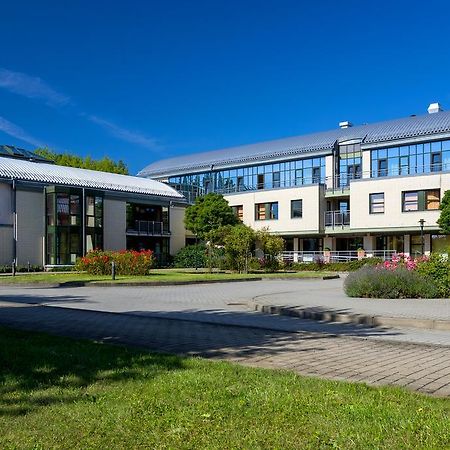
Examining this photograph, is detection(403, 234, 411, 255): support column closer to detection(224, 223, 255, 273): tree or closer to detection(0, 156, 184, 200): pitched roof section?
detection(224, 223, 255, 273): tree

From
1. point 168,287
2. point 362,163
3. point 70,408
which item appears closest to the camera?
point 70,408

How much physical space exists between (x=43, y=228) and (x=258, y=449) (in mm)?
38567

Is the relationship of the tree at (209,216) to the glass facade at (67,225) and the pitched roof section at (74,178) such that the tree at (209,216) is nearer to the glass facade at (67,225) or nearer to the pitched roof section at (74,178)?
the pitched roof section at (74,178)

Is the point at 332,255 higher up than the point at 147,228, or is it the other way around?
the point at 147,228

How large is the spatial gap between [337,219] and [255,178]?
436 inches

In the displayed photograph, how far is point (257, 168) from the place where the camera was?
186 feet

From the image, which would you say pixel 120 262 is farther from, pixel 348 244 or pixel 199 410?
pixel 348 244

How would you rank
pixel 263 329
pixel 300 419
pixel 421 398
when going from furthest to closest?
1. pixel 263 329
2. pixel 421 398
3. pixel 300 419

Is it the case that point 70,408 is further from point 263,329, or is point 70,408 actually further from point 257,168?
point 257,168

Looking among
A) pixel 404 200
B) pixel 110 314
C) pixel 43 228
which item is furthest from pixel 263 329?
pixel 404 200

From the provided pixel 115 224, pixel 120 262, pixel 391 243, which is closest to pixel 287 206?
pixel 391 243

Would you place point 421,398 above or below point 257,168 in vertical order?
below

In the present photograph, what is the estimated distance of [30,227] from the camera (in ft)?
128

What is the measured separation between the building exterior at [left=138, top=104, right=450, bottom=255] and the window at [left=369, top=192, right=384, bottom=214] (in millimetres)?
82
